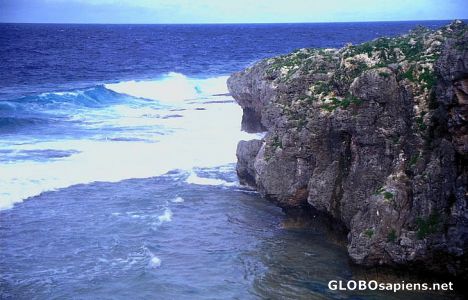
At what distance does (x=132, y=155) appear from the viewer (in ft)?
111

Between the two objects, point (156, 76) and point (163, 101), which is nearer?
point (163, 101)

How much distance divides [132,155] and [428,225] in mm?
21221

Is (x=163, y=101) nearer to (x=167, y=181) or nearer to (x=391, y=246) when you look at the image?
(x=167, y=181)

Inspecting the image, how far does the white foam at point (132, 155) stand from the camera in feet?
94.8

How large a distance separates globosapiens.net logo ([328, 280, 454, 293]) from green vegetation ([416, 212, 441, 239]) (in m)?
1.49

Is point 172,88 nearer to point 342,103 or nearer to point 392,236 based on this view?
point 342,103

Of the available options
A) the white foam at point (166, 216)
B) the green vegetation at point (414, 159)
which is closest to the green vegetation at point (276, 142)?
the white foam at point (166, 216)

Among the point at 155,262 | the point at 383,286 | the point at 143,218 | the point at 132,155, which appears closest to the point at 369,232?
the point at 383,286

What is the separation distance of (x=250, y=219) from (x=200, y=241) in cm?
288

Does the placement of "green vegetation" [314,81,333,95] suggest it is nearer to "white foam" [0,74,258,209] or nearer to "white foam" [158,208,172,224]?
"white foam" [158,208,172,224]

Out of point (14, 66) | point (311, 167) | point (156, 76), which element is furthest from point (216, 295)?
point (14, 66)

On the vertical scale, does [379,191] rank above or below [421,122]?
below

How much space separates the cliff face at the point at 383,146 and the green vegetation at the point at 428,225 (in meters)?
0.03

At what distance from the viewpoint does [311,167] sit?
67.1ft
